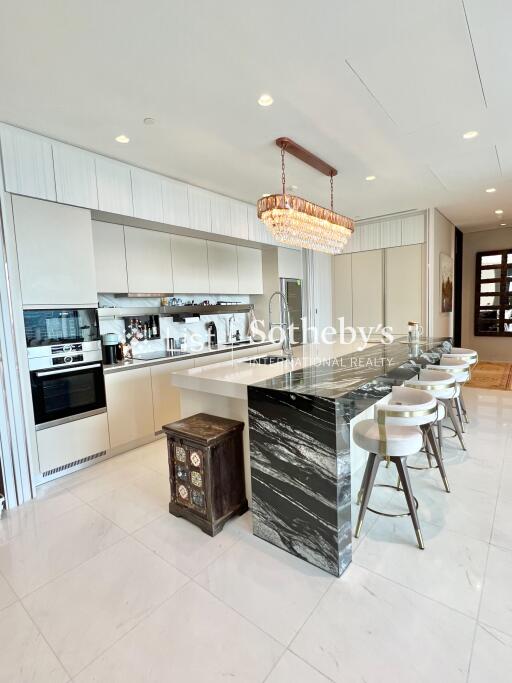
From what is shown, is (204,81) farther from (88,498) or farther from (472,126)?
(88,498)

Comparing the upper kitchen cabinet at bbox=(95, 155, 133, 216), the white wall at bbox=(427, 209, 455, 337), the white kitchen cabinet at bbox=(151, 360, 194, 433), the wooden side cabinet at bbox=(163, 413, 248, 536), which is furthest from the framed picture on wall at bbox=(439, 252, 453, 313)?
the wooden side cabinet at bbox=(163, 413, 248, 536)

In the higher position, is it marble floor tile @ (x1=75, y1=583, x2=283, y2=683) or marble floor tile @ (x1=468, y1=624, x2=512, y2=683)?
marble floor tile @ (x1=75, y1=583, x2=283, y2=683)

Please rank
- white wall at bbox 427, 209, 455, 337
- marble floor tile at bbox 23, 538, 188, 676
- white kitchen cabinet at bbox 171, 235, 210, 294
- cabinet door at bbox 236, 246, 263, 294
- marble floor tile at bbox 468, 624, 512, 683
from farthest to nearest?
white wall at bbox 427, 209, 455, 337, cabinet door at bbox 236, 246, 263, 294, white kitchen cabinet at bbox 171, 235, 210, 294, marble floor tile at bbox 23, 538, 188, 676, marble floor tile at bbox 468, 624, 512, 683

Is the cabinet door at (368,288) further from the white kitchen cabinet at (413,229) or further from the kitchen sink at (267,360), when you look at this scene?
the kitchen sink at (267,360)

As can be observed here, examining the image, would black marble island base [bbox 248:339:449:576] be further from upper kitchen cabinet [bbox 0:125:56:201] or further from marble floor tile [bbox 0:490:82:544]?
upper kitchen cabinet [bbox 0:125:56:201]

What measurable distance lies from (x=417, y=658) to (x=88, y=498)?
2.31m

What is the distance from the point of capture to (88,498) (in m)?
2.64

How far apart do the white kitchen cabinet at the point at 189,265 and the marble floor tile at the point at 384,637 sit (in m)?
3.39

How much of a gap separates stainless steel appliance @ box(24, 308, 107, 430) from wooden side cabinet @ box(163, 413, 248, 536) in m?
1.21

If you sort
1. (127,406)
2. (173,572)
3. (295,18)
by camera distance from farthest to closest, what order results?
(127,406) → (173,572) → (295,18)

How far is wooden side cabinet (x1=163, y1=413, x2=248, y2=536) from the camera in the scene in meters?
2.09

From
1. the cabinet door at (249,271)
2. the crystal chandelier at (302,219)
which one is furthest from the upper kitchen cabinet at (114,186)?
the cabinet door at (249,271)

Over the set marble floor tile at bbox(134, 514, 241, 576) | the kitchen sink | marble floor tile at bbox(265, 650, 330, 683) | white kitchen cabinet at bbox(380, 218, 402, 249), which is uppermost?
white kitchen cabinet at bbox(380, 218, 402, 249)

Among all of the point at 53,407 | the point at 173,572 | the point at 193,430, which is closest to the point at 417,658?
the point at 173,572
